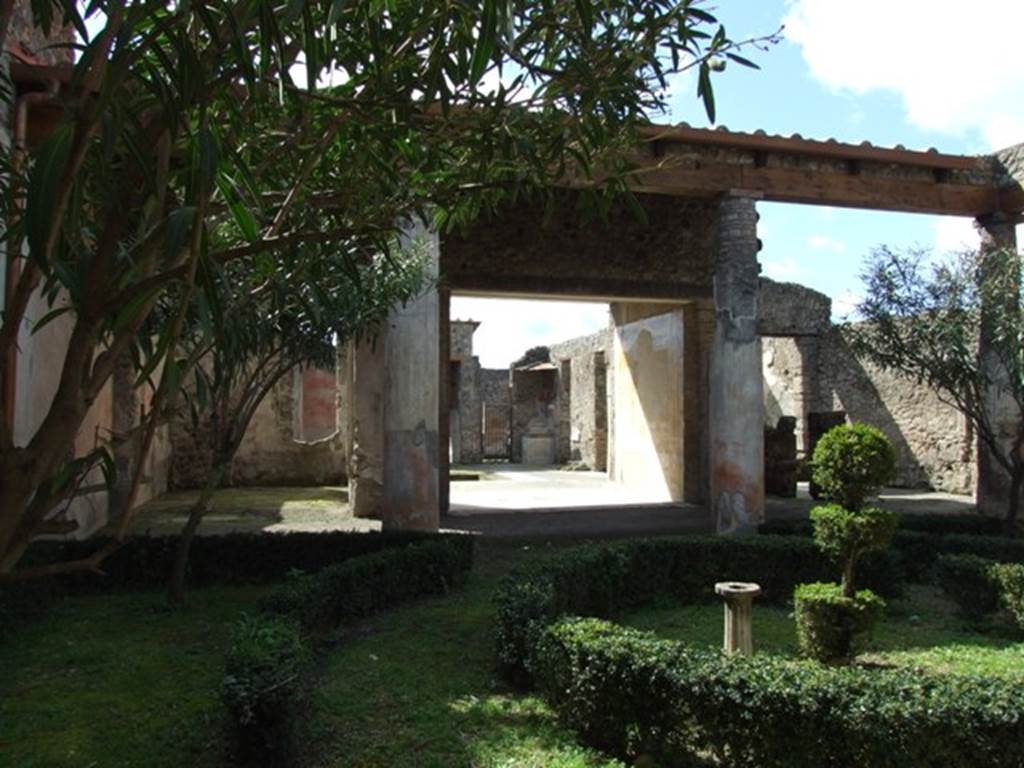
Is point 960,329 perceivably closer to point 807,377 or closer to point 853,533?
point 853,533

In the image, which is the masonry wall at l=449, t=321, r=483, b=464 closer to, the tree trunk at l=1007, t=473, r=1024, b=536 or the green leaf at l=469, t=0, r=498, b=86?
the tree trunk at l=1007, t=473, r=1024, b=536

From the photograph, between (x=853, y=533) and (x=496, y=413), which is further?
(x=496, y=413)

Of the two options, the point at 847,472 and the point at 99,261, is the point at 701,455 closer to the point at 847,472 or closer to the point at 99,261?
the point at 847,472

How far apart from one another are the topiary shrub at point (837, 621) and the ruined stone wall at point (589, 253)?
26.7ft

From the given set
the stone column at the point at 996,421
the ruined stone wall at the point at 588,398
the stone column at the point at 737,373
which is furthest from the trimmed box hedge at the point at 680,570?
the ruined stone wall at the point at 588,398

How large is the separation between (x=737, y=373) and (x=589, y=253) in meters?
3.92

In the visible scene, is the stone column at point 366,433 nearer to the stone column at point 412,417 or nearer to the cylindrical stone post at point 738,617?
the stone column at point 412,417

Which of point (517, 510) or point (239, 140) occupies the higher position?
point (239, 140)

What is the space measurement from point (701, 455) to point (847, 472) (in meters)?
8.35

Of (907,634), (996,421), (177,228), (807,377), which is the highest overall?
(807,377)

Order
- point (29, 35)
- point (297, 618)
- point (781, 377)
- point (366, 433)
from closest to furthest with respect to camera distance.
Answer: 1. point (297, 618)
2. point (29, 35)
3. point (366, 433)
4. point (781, 377)

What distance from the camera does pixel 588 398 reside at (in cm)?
2317

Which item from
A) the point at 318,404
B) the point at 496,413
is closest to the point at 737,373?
the point at 318,404

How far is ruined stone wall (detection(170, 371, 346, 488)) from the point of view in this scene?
1698cm
